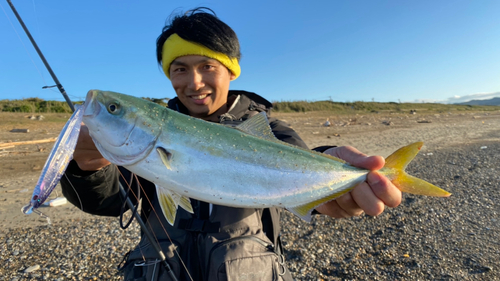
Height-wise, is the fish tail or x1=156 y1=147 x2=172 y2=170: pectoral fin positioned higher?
x1=156 y1=147 x2=172 y2=170: pectoral fin

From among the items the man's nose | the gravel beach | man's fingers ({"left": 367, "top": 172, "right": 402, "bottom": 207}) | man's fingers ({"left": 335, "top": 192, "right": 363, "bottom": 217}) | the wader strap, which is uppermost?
the man's nose

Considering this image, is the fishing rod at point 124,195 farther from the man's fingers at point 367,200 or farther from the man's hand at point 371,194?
the man's fingers at point 367,200

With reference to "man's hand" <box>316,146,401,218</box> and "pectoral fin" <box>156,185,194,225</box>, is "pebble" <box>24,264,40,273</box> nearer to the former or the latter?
"pectoral fin" <box>156,185,194,225</box>

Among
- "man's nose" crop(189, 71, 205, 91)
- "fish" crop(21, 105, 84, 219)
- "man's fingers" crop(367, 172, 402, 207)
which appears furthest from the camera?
"man's nose" crop(189, 71, 205, 91)

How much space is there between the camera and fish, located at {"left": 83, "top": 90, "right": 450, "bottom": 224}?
1.84 m

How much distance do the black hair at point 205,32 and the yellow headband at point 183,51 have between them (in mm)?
45

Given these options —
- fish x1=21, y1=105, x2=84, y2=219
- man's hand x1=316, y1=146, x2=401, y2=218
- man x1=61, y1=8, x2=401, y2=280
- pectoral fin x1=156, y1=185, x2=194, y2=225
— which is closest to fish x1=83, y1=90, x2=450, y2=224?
pectoral fin x1=156, y1=185, x2=194, y2=225

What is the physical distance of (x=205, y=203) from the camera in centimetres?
285

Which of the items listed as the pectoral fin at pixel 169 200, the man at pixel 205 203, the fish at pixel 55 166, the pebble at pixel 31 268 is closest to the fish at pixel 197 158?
the pectoral fin at pixel 169 200

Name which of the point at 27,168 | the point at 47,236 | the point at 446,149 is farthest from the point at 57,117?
the point at 446,149

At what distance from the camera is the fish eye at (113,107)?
6.09ft

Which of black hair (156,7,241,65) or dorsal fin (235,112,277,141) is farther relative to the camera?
black hair (156,7,241,65)

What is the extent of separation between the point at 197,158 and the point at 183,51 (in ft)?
5.81

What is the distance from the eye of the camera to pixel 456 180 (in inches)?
335
